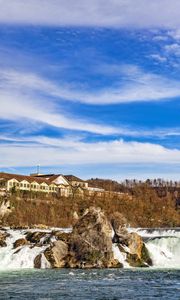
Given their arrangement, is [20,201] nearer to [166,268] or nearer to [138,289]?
[166,268]

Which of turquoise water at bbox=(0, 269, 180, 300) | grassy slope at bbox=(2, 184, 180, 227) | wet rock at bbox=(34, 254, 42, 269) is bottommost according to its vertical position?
turquoise water at bbox=(0, 269, 180, 300)

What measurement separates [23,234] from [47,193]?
49909 mm

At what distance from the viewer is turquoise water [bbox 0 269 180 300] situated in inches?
1083

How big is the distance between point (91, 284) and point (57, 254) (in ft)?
37.6

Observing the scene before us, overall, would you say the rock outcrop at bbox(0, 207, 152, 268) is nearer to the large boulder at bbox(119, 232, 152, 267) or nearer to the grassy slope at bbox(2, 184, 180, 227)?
the large boulder at bbox(119, 232, 152, 267)

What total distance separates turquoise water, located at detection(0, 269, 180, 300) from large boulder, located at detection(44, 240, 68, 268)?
2.25m

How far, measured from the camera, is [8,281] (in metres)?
33.2

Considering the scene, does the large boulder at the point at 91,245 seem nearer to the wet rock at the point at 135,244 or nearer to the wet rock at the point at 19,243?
the wet rock at the point at 135,244

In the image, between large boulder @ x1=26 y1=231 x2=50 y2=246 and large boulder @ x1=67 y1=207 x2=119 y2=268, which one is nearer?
large boulder @ x1=67 y1=207 x2=119 y2=268

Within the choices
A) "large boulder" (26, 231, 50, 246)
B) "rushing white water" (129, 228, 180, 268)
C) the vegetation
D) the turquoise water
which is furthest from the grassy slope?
the turquoise water

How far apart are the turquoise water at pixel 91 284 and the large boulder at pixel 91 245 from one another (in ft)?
7.59

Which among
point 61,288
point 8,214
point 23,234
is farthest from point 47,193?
point 61,288

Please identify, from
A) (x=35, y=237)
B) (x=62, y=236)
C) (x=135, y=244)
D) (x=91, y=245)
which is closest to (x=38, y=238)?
(x=35, y=237)

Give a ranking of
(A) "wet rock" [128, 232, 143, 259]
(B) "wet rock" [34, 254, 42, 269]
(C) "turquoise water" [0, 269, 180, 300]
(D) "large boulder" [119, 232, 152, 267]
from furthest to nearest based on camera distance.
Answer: (A) "wet rock" [128, 232, 143, 259] < (D) "large boulder" [119, 232, 152, 267] < (B) "wet rock" [34, 254, 42, 269] < (C) "turquoise water" [0, 269, 180, 300]
